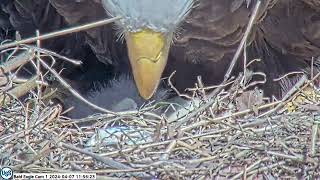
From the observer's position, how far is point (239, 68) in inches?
103

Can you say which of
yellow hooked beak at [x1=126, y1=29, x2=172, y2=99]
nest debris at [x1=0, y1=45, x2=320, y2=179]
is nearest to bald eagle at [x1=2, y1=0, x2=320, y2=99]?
yellow hooked beak at [x1=126, y1=29, x2=172, y2=99]

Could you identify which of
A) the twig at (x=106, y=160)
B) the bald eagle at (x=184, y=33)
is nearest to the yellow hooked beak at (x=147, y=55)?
the bald eagle at (x=184, y=33)

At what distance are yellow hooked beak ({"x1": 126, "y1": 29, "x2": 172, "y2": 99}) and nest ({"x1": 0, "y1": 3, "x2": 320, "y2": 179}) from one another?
67 mm

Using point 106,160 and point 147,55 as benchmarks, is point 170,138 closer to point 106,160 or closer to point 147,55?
point 106,160

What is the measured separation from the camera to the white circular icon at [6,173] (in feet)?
5.53

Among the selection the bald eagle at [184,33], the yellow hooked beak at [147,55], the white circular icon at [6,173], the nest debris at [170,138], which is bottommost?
the white circular icon at [6,173]

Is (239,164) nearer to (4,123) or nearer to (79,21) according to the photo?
(4,123)

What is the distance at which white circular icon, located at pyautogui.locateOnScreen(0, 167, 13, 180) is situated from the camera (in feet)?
5.53

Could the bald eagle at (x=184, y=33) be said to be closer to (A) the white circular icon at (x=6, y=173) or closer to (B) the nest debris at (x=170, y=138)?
(B) the nest debris at (x=170, y=138)

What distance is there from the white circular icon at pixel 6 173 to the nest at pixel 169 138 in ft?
0.06

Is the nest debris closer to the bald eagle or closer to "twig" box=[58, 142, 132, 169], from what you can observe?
"twig" box=[58, 142, 132, 169]

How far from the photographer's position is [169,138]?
187cm

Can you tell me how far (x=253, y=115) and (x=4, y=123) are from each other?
0.56 m

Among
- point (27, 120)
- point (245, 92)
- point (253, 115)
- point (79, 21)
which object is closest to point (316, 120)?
point (253, 115)
